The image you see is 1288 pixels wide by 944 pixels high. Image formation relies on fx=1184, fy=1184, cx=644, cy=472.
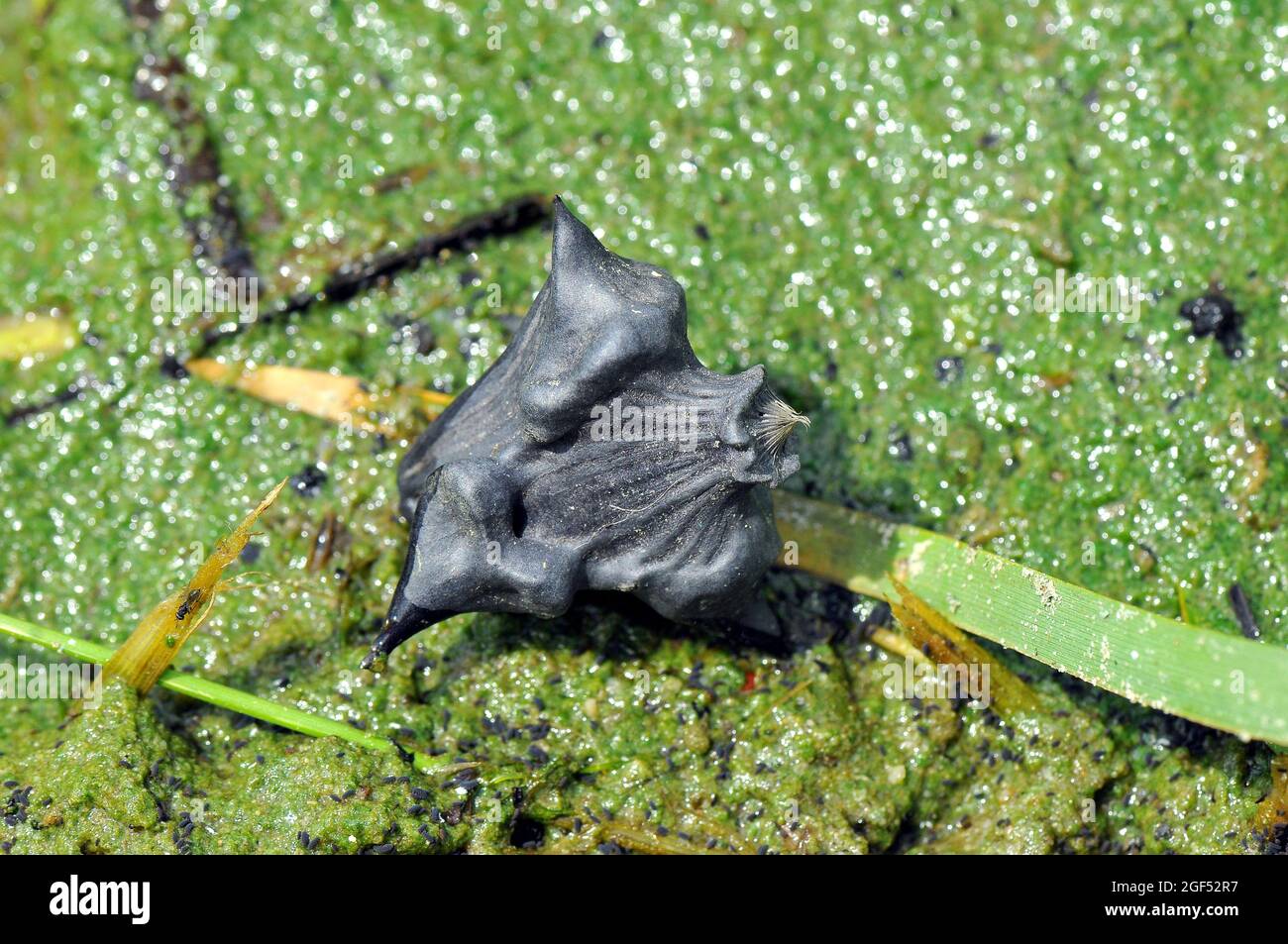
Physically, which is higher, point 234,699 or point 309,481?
point 309,481

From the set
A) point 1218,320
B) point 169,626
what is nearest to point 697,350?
point 1218,320

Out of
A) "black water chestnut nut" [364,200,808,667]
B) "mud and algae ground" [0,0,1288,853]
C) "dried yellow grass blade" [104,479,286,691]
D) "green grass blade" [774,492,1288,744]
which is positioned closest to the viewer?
"black water chestnut nut" [364,200,808,667]

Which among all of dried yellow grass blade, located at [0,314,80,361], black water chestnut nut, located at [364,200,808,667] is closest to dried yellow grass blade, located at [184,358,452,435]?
dried yellow grass blade, located at [0,314,80,361]

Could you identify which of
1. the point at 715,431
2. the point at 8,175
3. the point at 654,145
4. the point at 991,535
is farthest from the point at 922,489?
the point at 8,175

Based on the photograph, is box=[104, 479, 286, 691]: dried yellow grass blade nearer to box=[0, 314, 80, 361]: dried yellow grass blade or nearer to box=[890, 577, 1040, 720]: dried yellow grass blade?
box=[0, 314, 80, 361]: dried yellow grass blade

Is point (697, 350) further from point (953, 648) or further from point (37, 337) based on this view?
point (37, 337)

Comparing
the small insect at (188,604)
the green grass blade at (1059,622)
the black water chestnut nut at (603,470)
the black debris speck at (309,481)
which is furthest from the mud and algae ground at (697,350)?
the black water chestnut nut at (603,470)

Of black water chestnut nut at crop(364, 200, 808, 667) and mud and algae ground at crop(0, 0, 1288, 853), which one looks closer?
black water chestnut nut at crop(364, 200, 808, 667)
